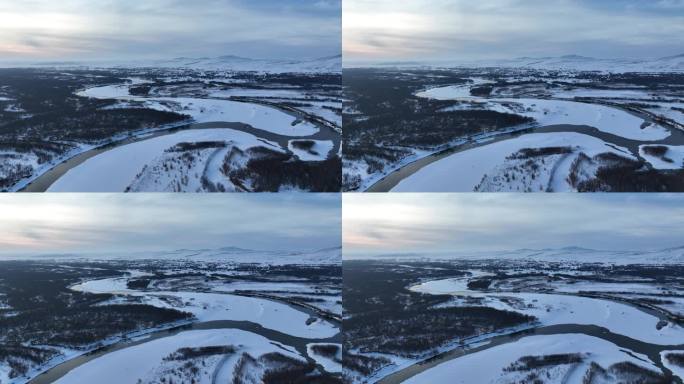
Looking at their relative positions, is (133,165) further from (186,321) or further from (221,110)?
(186,321)

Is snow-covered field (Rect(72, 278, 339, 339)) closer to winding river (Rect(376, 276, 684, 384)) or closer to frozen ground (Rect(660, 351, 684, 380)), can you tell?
winding river (Rect(376, 276, 684, 384))

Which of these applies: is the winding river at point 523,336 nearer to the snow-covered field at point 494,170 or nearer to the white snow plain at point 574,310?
the white snow plain at point 574,310

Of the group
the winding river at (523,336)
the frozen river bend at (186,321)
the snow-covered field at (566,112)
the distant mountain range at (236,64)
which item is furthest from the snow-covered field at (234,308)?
the snow-covered field at (566,112)

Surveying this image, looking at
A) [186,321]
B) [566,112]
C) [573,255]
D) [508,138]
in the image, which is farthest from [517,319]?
[186,321]

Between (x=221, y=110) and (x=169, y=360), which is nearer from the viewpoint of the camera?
(x=169, y=360)

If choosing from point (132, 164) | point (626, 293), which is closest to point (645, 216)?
point (626, 293)

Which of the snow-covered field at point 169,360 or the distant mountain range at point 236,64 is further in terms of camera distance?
the distant mountain range at point 236,64

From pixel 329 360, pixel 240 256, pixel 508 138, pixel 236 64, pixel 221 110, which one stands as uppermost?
pixel 236 64
